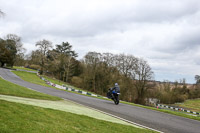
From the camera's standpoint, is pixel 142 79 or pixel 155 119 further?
pixel 142 79

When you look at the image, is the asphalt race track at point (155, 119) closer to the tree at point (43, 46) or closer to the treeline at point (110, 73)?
the treeline at point (110, 73)

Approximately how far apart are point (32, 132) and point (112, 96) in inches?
480

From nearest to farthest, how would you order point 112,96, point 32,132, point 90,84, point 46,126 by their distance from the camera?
point 32,132 → point 46,126 → point 112,96 → point 90,84

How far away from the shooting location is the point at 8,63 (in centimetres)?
6425


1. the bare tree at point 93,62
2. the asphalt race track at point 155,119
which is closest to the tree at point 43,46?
the bare tree at point 93,62

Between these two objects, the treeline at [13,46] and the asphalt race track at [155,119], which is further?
the treeline at [13,46]

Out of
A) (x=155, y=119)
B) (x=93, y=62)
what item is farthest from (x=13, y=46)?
(x=155, y=119)

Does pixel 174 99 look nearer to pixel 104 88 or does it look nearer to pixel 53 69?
pixel 104 88

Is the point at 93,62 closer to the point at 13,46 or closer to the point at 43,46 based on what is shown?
the point at 43,46

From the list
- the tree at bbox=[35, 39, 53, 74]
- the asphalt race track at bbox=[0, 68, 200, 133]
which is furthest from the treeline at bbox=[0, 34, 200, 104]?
the asphalt race track at bbox=[0, 68, 200, 133]

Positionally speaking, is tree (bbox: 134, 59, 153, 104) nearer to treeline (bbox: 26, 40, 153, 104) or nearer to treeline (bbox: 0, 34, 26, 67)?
treeline (bbox: 26, 40, 153, 104)

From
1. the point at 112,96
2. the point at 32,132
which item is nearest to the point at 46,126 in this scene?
the point at 32,132

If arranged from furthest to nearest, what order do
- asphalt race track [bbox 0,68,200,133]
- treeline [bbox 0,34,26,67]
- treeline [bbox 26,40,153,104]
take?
treeline [bbox 0,34,26,67]
treeline [bbox 26,40,153,104]
asphalt race track [bbox 0,68,200,133]

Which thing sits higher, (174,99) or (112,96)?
(112,96)
